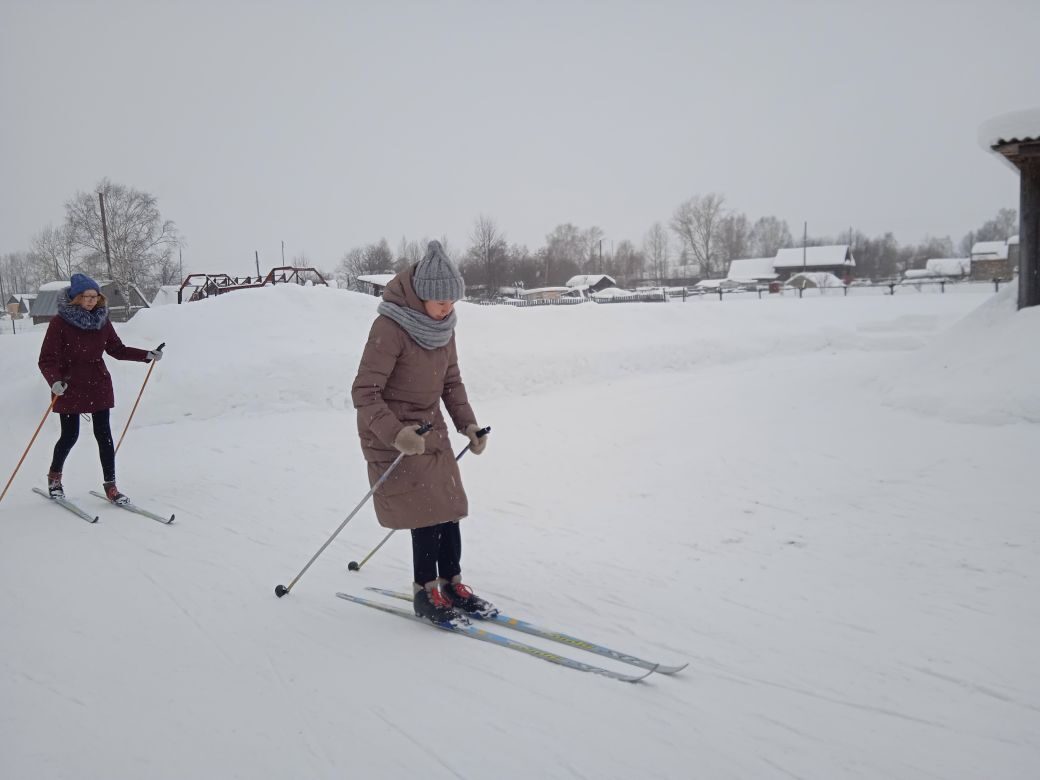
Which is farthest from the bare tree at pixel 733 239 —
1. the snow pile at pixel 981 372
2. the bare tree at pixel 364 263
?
the snow pile at pixel 981 372

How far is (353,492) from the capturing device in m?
6.59

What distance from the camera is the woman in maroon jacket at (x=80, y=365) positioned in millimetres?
5902

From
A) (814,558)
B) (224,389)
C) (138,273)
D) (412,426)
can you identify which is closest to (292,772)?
(412,426)

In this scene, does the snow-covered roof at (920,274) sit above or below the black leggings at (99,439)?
above

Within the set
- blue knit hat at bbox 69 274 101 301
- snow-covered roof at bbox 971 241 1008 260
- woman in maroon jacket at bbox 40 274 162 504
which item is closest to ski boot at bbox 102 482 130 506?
woman in maroon jacket at bbox 40 274 162 504

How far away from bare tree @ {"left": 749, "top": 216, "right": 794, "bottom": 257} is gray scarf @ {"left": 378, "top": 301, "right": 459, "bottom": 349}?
121 meters

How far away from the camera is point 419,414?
11.8 feet

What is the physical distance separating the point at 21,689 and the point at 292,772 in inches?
62.9

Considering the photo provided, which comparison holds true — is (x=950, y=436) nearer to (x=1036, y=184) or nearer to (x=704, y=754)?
(x=1036, y=184)

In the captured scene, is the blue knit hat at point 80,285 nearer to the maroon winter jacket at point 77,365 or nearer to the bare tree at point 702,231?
the maroon winter jacket at point 77,365

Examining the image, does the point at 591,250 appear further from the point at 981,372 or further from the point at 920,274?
the point at 981,372

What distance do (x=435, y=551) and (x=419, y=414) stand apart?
0.76 m

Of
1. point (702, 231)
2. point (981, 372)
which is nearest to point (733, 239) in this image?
point (702, 231)

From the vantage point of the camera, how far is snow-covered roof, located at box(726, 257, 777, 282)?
8528 centimetres
